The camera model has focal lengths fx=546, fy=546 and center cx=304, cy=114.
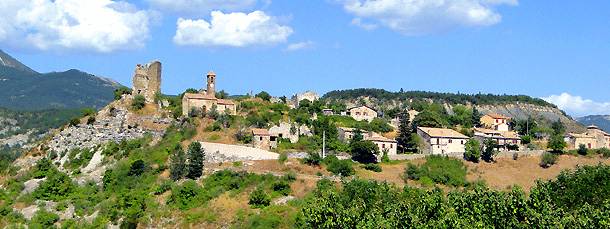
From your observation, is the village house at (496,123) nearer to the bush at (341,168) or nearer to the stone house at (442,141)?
the stone house at (442,141)

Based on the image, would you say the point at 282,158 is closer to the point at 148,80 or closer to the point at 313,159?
the point at 313,159

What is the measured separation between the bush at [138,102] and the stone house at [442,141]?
3444 centimetres

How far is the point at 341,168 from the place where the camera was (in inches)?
2175

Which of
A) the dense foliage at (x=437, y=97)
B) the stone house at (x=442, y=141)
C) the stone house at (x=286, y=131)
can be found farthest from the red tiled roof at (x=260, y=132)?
the dense foliage at (x=437, y=97)

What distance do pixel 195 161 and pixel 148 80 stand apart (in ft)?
62.9

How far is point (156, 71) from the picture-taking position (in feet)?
228

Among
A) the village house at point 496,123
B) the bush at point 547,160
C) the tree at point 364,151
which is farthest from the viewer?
the village house at point 496,123

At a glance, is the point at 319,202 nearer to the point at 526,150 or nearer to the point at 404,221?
the point at 404,221

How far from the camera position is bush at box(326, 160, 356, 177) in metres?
54.8

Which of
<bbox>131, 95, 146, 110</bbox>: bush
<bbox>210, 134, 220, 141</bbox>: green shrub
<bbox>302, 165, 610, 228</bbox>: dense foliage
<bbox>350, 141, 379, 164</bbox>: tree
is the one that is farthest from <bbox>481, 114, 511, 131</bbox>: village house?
<bbox>131, 95, 146, 110</bbox>: bush

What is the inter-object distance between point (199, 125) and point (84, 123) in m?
14.0

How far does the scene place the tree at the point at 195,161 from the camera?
5388 cm

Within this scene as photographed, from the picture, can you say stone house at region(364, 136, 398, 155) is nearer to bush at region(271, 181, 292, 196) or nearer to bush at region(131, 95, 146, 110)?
bush at region(271, 181, 292, 196)

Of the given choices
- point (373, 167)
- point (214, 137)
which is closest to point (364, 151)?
point (373, 167)
